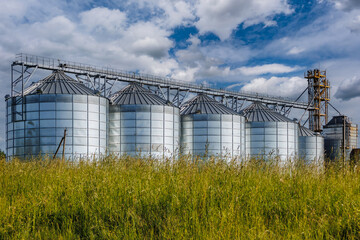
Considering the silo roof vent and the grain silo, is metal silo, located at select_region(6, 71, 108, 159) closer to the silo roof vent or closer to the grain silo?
the silo roof vent

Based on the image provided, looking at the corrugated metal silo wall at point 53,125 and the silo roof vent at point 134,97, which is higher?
the silo roof vent at point 134,97

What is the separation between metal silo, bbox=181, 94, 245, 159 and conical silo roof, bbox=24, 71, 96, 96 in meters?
15.3

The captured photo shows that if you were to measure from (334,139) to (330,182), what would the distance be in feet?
236

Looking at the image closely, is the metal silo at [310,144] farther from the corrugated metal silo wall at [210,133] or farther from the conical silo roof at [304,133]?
the corrugated metal silo wall at [210,133]

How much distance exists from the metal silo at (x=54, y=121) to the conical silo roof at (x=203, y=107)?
16.4 metres

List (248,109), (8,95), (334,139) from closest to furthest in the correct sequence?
(8,95), (248,109), (334,139)

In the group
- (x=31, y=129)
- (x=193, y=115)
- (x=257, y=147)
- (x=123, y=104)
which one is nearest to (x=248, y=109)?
(x=257, y=147)

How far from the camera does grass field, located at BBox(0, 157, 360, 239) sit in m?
6.12

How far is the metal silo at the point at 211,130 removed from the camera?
49.1 m

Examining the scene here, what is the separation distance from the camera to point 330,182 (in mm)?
8664

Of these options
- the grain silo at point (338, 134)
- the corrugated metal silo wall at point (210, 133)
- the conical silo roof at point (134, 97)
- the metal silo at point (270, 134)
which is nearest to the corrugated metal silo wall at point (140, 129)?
the conical silo roof at point (134, 97)

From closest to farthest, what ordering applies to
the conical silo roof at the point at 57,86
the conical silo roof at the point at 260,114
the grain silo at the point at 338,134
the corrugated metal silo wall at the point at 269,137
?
the conical silo roof at the point at 57,86 → the corrugated metal silo wall at the point at 269,137 → the conical silo roof at the point at 260,114 → the grain silo at the point at 338,134

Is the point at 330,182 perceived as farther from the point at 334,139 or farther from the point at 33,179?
the point at 334,139

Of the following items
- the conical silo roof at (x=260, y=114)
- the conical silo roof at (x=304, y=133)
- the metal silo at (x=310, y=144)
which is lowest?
the metal silo at (x=310, y=144)
